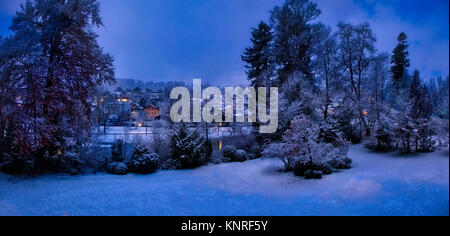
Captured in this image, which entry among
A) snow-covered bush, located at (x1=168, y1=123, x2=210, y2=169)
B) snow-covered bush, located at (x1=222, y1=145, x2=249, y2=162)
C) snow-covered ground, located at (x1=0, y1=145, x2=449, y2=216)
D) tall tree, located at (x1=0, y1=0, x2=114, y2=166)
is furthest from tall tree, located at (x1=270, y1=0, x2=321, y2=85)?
tall tree, located at (x1=0, y1=0, x2=114, y2=166)

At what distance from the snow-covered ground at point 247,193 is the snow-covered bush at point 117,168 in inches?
22.2

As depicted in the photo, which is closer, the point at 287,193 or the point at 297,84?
the point at 287,193

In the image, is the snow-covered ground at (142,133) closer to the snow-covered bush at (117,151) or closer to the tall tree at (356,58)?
the snow-covered bush at (117,151)

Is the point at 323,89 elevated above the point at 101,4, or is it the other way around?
the point at 101,4

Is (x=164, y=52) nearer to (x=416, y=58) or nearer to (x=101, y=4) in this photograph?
(x=101, y=4)

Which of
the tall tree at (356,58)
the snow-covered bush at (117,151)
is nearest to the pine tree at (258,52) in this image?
the tall tree at (356,58)

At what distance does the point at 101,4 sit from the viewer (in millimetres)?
6023

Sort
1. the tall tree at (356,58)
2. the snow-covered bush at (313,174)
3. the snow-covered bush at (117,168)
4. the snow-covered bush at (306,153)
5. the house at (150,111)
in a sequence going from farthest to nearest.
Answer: the house at (150,111) → the tall tree at (356,58) → the snow-covered bush at (117,168) → the snow-covered bush at (306,153) → the snow-covered bush at (313,174)

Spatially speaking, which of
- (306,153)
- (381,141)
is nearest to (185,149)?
(306,153)

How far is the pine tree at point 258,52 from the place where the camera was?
12.5 metres

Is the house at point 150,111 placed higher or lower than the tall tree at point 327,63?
lower

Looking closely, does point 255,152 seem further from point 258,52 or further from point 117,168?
point 258,52
